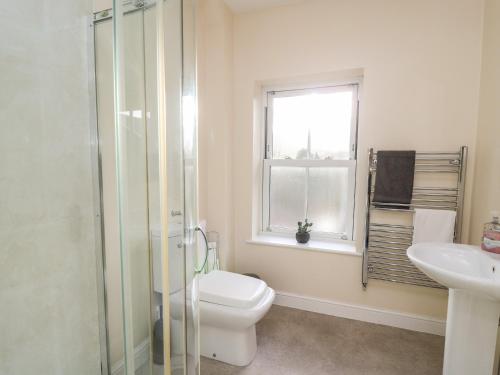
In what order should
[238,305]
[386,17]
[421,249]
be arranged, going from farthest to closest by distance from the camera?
[386,17] < [238,305] < [421,249]

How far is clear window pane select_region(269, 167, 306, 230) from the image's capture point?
2.34 metres

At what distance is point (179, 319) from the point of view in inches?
38.0

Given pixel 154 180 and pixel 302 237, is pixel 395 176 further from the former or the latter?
pixel 154 180

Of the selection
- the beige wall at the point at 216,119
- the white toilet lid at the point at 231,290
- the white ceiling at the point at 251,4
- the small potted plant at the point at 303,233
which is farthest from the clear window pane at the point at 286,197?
the white ceiling at the point at 251,4

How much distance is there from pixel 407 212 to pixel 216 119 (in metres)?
1.64

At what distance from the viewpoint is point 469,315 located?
1.22 m

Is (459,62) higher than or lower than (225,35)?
lower

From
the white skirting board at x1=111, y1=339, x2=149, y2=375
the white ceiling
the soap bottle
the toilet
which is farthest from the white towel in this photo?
the white ceiling

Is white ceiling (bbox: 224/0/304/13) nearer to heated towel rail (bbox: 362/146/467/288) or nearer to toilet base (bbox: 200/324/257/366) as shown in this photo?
heated towel rail (bbox: 362/146/467/288)

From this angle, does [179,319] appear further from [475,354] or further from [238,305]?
[475,354]

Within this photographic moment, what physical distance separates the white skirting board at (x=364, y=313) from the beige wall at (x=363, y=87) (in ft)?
0.17

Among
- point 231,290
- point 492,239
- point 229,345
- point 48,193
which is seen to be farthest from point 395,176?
point 48,193

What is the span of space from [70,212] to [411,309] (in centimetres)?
223

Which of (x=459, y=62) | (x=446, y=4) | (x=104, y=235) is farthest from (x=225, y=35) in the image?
(x=104, y=235)
